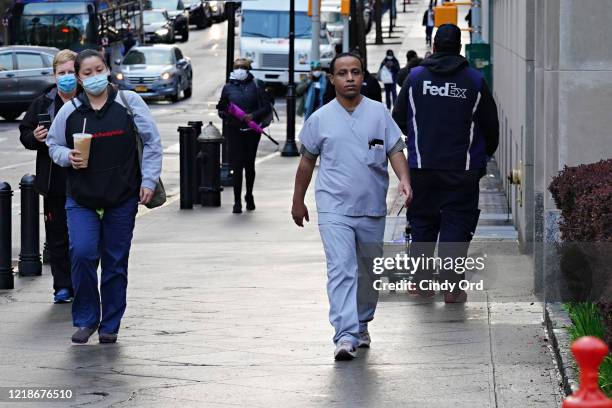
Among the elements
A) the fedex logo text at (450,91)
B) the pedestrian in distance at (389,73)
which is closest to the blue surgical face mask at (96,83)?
the fedex logo text at (450,91)

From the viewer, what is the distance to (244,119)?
1650 cm

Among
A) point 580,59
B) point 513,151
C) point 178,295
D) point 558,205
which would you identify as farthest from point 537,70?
point 513,151

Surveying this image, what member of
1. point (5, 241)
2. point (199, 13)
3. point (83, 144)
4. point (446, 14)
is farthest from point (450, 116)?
point (199, 13)

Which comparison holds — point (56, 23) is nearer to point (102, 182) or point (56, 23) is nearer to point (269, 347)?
point (102, 182)

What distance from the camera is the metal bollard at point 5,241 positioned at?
37.7 ft

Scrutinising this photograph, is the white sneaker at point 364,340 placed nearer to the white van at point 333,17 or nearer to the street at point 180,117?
the street at point 180,117

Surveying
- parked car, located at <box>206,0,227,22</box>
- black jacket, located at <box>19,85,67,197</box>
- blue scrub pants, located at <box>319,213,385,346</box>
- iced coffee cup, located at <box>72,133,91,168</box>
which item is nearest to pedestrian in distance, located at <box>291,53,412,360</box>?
blue scrub pants, located at <box>319,213,385,346</box>

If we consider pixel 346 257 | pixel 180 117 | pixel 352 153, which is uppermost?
pixel 352 153

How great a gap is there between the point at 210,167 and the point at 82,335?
917 cm

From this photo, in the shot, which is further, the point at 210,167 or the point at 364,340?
the point at 210,167

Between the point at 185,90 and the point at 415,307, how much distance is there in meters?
34.1

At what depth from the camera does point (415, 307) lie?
993 cm

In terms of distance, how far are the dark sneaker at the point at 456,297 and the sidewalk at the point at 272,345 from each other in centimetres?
9

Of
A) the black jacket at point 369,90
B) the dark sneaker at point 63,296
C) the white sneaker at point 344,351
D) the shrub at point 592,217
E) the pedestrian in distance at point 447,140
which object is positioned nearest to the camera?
the shrub at point 592,217
